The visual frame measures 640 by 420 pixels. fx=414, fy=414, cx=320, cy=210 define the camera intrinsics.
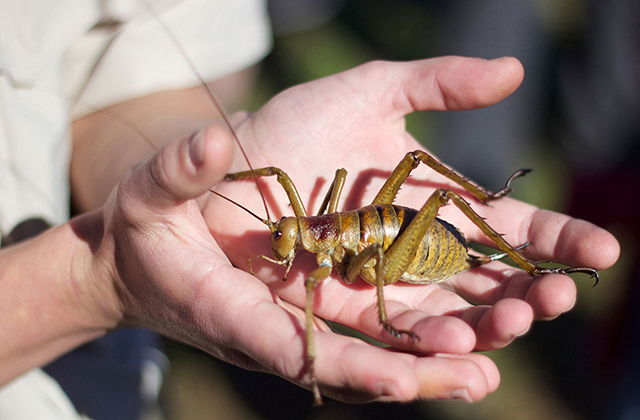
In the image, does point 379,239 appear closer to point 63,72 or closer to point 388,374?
point 388,374

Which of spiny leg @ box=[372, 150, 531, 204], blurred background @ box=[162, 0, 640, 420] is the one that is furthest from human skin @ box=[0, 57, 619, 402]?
blurred background @ box=[162, 0, 640, 420]

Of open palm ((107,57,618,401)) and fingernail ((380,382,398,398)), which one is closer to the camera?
fingernail ((380,382,398,398))

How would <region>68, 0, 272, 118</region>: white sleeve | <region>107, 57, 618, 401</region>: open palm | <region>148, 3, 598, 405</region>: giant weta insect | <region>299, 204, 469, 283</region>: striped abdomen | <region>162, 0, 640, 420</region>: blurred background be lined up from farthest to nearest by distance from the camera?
<region>162, 0, 640, 420</region>: blurred background < <region>68, 0, 272, 118</region>: white sleeve < <region>299, 204, 469, 283</region>: striped abdomen < <region>148, 3, 598, 405</region>: giant weta insect < <region>107, 57, 618, 401</region>: open palm

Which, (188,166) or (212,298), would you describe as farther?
(212,298)

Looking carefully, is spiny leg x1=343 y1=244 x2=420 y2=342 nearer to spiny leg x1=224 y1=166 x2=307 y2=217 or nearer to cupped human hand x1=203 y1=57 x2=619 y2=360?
cupped human hand x1=203 y1=57 x2=619 y2=360

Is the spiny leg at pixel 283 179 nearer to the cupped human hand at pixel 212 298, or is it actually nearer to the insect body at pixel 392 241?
the insect body at pixel 392 241

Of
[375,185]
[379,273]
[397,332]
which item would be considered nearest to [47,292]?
[379,273]

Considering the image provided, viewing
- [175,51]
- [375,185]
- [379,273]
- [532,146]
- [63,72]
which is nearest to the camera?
[379,273]
